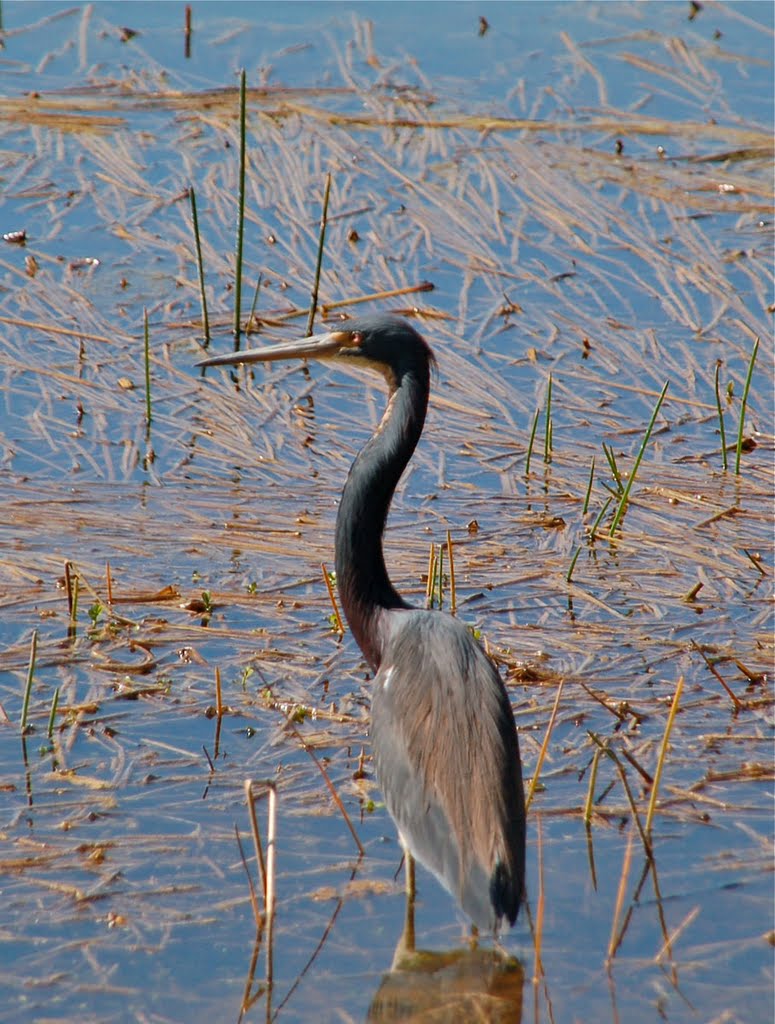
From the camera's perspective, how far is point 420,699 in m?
4.91

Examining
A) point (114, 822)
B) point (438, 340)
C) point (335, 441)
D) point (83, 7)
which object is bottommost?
point (114, 822)

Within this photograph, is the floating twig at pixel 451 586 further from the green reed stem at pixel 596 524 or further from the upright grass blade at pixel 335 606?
the green reed stem at pixel 596 524

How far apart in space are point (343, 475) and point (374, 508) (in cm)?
237

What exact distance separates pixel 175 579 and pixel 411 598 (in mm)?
1032

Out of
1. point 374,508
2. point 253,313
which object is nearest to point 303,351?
point 374,508

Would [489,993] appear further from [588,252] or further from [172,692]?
[588,252]

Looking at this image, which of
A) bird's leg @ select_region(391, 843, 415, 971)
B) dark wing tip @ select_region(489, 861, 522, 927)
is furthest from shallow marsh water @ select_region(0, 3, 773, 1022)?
dark wing tip @ select_region(489, 861, 522, 927)

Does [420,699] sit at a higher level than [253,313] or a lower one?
lower

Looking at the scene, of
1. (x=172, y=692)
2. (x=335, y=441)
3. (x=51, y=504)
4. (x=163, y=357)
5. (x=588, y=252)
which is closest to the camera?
(x=172, y=692)

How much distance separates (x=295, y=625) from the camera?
6230mm

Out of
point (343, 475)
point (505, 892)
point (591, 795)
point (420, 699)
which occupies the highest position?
point (343, 475)

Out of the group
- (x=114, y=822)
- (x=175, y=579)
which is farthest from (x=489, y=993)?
(x=175, y=579)

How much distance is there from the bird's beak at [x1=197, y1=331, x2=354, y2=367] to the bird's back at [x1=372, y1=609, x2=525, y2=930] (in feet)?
3.29

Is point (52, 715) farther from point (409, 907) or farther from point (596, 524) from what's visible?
point (596, 524)
